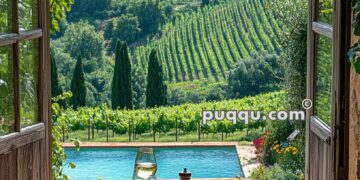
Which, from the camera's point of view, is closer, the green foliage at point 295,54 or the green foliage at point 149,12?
the green foliage at point 295,54

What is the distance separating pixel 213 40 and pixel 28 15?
16302mm

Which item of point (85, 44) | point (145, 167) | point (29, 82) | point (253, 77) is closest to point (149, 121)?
point (253, 77)

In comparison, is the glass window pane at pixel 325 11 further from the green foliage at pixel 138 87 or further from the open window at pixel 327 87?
the green foliage at pixel 138 87

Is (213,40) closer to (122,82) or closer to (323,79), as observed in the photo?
(122,82)

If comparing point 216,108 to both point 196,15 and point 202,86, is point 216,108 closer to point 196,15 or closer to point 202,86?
point 202,86

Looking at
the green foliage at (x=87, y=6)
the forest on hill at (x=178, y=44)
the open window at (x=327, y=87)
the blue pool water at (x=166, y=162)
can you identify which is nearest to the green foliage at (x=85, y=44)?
the forest on hill at (x=178, y=44)

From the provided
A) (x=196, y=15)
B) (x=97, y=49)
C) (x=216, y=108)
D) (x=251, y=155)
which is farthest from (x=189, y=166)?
(x=196, y=15)

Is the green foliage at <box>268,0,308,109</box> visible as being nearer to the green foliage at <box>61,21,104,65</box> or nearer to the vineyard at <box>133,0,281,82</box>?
the vineyard at <box>133,0,281,82</box>

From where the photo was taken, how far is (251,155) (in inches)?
495

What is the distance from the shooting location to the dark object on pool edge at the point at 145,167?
7.51 feet

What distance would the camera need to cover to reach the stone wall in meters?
2.55

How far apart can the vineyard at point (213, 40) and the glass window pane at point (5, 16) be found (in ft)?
49.3

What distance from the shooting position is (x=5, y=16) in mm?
2467

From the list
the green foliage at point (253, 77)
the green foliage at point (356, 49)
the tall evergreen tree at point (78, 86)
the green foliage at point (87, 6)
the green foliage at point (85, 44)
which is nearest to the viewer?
the green foliage at point (356, 49)
